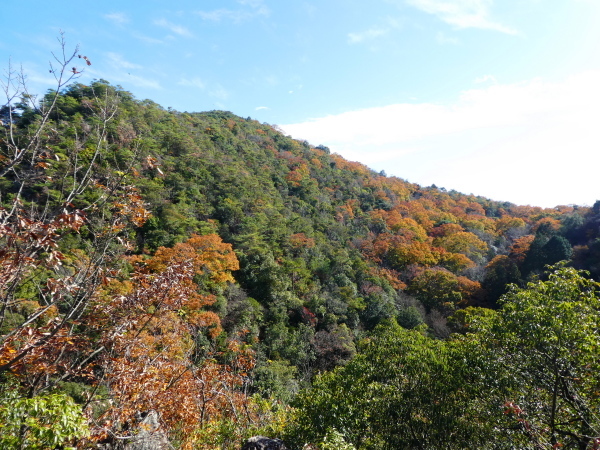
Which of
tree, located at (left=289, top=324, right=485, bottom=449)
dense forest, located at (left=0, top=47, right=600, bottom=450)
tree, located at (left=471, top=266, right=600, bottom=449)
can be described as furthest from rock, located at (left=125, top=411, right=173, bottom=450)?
tree, located at (left=471, top=266, right=600, bottom=449)

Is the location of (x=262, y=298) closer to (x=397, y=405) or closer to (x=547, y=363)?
(x=397, y=405)

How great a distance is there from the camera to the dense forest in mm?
3617

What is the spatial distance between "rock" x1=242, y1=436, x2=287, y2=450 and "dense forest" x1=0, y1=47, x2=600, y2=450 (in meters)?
0.54

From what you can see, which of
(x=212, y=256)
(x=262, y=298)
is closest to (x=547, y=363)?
(x=212, y=256)

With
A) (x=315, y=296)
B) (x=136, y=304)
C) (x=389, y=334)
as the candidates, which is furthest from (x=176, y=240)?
(x=136, y=304)

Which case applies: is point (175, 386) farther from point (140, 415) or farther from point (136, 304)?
point (136, 304)

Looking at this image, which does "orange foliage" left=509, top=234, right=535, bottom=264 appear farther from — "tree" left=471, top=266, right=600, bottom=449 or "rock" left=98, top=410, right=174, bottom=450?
"rock" left=98, top=410, right=174, bottom=450

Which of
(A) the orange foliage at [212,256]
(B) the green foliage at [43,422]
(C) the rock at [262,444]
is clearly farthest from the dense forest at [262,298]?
(C) the rock at [262,444]

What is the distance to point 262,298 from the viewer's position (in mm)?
21078

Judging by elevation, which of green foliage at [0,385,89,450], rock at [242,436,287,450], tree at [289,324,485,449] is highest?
green foliage at [0,385,89,450]

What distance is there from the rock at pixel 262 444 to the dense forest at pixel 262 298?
54 centimetres

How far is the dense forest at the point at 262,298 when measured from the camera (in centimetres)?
362

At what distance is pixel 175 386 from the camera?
322 inches

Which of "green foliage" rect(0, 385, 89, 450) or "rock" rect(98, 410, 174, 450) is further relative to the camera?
"rock" rect(98, 410, 174, 450)
